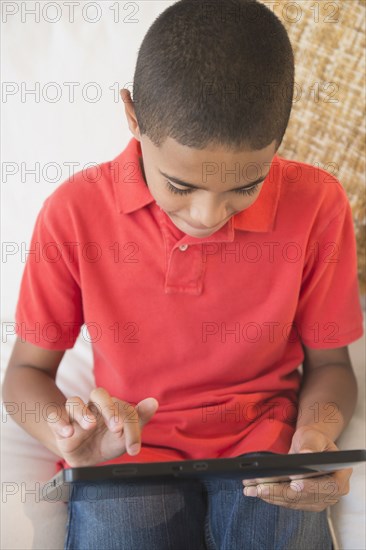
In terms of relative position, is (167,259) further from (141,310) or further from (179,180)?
(179,180)

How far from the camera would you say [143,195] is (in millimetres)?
919

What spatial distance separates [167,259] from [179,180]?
0.59ft

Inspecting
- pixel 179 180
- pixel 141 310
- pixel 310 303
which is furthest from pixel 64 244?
pixel 310 303

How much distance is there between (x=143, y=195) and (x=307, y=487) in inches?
15.9

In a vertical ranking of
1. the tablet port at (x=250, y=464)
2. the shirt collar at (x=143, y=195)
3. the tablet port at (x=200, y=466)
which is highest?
the shirt collar at (x=143, y=195)

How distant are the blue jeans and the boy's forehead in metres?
0.38

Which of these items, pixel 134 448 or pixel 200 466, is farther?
pixel 134 448

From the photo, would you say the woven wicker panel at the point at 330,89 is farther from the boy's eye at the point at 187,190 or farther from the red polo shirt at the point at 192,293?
the boy's eye at the point at 187,190

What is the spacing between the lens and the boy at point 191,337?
0.86m

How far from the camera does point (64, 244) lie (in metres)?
0.95

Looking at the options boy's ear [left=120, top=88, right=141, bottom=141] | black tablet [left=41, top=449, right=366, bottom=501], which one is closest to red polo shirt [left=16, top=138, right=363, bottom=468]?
boy's ear [left=120, top=88, right=141, bottom=141]

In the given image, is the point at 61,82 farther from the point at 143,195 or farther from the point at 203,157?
the point at 203,157

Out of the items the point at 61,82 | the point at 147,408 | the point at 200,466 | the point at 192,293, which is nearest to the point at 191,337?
the point at 192,293

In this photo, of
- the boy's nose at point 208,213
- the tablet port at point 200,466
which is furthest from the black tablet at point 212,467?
the boy's nose at point 208,213
